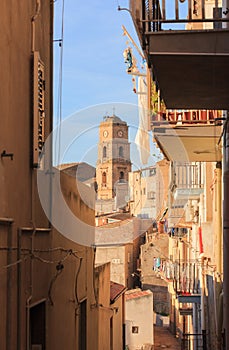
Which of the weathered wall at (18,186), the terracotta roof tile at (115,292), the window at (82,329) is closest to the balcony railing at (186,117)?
the weathered wall at (18,186)

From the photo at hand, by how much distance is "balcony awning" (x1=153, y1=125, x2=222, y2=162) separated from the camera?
1071 centimetres

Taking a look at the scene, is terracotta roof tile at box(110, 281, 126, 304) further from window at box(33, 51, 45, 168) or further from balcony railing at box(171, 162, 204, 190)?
window at box(33, 51, 45, 168)

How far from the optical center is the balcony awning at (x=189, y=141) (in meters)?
10.7

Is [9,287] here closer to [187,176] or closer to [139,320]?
[187,176]

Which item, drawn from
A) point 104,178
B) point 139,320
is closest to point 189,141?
point 139,320

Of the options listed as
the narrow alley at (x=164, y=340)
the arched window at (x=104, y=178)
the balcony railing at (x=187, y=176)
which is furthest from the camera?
the arched window at (x=104, y=178)

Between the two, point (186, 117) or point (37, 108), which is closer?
point (37, 108)

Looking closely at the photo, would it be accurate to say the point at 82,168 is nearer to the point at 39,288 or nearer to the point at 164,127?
the point at 164,127

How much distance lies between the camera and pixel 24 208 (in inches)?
286

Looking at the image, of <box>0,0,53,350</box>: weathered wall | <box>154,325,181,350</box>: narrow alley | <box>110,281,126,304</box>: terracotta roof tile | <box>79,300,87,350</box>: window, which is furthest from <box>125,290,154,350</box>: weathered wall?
<box>0,0,53,350</box>: weathered wall

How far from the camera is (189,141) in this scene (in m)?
11.6

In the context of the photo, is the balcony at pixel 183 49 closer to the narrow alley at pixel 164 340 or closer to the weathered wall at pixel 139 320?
the weathered wall at pixel 139 320

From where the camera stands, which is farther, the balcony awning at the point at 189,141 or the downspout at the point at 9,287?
the balcony awning at the point at 189,141

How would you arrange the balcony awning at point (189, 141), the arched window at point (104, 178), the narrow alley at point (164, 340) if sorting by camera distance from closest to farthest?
the balcony awning at point (189, 141) < the narrow alley at point (164, 340) < the arched window at point (104, 178)
